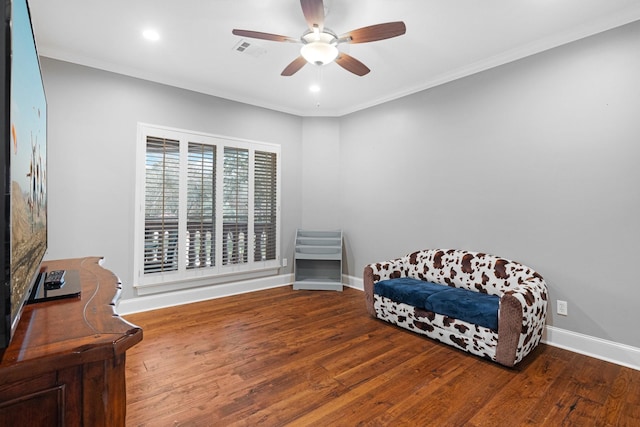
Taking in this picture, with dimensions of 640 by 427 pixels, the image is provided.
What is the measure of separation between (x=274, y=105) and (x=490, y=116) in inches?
119

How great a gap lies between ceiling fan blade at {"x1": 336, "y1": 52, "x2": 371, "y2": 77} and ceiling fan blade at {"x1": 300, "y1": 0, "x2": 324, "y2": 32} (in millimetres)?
Answer: 464

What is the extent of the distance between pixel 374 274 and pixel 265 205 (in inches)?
80.8

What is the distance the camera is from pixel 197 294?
4.15 metres

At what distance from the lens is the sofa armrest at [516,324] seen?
7.94 feet

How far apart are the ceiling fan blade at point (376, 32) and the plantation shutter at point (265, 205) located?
2600 mm

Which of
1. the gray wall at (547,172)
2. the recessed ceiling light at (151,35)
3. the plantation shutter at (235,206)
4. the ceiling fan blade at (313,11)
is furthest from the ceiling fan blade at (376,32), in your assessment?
the plantation shutter at (235,206)

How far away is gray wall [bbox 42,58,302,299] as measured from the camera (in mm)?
3258

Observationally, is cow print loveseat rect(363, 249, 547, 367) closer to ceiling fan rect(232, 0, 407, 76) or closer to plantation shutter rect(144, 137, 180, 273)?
ceiling fan rect(232, 0, 407, 76)

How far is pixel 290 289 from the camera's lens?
4781 mm

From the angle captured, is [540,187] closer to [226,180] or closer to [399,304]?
[399,304]

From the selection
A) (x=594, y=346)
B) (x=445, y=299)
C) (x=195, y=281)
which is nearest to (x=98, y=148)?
(x=195, y=281)

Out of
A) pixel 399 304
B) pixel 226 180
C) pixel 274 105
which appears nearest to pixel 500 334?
pixel 399 304

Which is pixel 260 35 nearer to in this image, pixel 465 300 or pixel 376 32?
pixel 376 32

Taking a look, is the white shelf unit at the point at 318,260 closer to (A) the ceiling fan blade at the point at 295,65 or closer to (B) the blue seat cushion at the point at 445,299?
(B) the blue seat cushion at the point at 445,299
